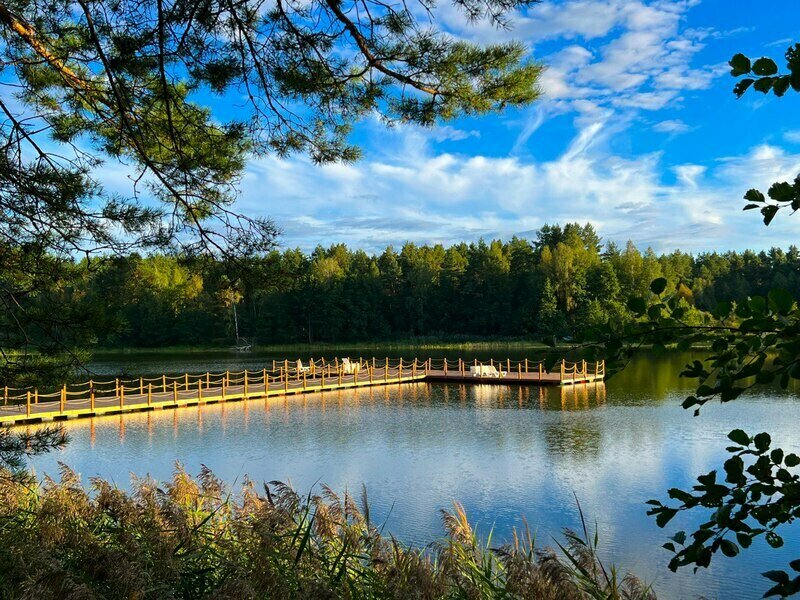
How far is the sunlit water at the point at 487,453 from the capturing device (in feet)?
24.9

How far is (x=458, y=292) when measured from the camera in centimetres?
5488

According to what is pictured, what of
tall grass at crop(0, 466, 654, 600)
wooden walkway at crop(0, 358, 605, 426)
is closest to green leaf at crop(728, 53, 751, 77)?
tall grass at crop(0, 466, 654, 600)

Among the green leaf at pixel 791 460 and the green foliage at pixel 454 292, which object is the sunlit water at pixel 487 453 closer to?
the green leaf at pixel 791 460

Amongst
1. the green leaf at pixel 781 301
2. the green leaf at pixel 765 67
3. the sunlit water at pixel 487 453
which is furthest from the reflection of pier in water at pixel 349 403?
the green leaf at pixel 765 67

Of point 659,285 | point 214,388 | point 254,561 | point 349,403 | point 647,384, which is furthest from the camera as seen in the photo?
point 647,384

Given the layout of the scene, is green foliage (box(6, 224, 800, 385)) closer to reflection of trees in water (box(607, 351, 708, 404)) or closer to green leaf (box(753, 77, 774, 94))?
reflection of trees in water (box(607, 351, 708, 404))

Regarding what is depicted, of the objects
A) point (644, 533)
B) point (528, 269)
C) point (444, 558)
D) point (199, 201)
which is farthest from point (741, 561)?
point (528, 269)

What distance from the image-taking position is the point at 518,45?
4.17m

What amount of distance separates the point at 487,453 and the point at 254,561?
350 inches

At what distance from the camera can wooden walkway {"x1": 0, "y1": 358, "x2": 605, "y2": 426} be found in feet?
49.4

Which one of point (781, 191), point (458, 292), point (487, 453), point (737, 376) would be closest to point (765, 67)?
point (781, 191)

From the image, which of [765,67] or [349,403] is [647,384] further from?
[765,67]

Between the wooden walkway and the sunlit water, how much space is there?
676 mm

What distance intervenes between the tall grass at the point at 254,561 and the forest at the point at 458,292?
41.6 m
